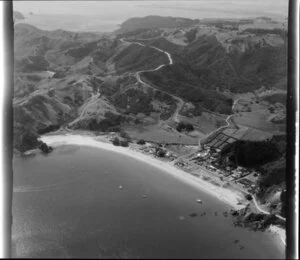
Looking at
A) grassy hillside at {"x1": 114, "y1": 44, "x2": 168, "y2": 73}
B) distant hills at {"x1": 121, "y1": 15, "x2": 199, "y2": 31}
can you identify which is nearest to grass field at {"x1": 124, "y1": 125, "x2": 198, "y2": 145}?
grassy hillside at {"x1": 114, "y1": 44, "x2": 168, "y2": 73}

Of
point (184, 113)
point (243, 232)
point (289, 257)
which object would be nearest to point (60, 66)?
point (184, 113)

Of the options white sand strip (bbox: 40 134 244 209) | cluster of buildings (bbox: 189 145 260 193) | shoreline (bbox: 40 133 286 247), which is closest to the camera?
shoreline (bbox: 40 133 286 247)

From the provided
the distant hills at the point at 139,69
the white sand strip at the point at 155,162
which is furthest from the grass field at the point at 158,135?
the white sand strip at the point at 155,162

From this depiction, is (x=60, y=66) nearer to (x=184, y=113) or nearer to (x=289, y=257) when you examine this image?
(x=184, y=113)

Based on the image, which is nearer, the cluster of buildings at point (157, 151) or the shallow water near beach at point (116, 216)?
the shallow water near beach at point (116, 216)

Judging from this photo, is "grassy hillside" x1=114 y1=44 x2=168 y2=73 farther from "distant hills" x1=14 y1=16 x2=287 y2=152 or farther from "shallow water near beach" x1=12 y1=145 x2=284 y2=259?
"shallow water near beach" x1=12 y1=145 x2=284 y2=259

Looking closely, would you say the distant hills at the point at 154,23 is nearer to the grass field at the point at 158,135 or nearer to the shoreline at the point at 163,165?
the grass field at the point at 158,135

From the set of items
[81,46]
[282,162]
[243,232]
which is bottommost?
[243,232]

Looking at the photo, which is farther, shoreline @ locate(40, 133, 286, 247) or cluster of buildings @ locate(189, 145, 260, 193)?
cluster of buildings @ locate(189, 145, 260, 193)
